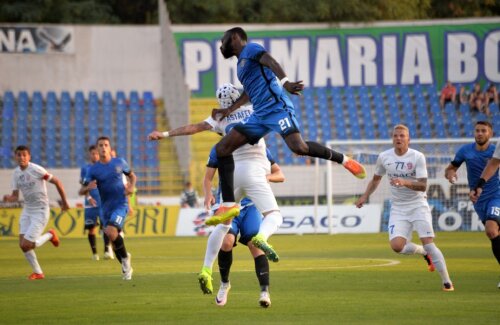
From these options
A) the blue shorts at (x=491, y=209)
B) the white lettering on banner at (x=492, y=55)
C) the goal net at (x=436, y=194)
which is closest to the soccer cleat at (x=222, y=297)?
the blue shorts at (x=491, y=209)

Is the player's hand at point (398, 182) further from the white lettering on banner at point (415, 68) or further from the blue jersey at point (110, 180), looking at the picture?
the white lettering on banner at point (415, 68)

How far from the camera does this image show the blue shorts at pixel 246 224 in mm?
13305

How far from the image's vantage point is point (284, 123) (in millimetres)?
12102

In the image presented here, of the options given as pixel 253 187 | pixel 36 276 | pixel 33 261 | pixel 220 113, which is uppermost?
pixel 220 113

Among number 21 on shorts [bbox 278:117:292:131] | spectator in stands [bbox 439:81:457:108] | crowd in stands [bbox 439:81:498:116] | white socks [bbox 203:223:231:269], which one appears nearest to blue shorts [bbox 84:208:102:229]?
white socks [bbox 203:223:231:269]

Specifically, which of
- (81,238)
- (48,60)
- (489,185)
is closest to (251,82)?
(489,185)

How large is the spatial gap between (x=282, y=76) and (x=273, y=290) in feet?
13.4

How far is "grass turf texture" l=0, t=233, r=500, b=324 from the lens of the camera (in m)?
11.8

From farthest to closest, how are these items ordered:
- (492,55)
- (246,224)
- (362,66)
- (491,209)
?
(492,55), (362,66), (491,209), (246,224)

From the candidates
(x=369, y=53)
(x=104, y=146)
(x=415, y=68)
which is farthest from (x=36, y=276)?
(x=415, y=68)

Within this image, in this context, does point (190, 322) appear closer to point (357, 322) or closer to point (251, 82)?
point (357, 322)

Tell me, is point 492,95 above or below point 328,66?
below

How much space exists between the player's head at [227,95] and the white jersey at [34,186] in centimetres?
669

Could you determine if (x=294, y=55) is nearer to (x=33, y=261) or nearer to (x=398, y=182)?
(x=33, y=261)
